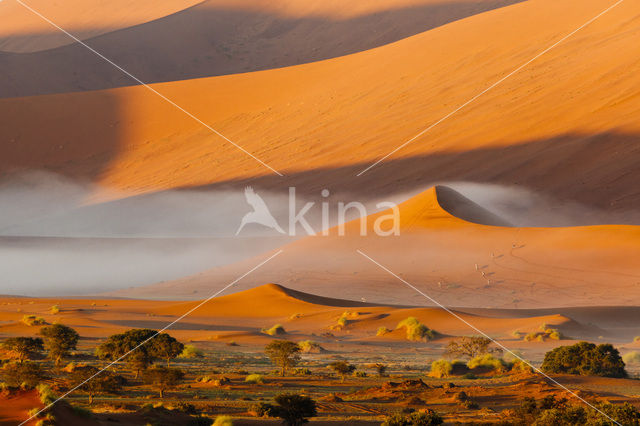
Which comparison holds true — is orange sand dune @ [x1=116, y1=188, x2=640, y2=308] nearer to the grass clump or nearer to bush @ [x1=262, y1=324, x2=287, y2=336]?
bush @ [x1=262, y1=324, x2=287, y2=336]

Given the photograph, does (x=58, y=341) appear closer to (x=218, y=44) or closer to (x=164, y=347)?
(x=164, y=347)

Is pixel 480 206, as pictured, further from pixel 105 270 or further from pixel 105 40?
pixel 105 40

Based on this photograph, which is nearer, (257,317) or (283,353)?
(283,353)

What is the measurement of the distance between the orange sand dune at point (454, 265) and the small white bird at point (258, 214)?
31.8 feet

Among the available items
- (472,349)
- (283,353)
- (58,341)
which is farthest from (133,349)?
(472,349)

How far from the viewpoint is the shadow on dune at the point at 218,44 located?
101 metres

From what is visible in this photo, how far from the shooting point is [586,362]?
2075cm

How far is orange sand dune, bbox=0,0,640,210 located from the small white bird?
1263 mm

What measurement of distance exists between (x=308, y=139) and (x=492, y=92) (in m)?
13.8

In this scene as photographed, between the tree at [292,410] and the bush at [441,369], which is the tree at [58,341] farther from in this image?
the bush at [441,369]

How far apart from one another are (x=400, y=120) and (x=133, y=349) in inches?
1741

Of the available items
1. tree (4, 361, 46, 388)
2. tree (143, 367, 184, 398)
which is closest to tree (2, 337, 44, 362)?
tree (4, 361, 46, 388)

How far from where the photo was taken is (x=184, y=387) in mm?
18281

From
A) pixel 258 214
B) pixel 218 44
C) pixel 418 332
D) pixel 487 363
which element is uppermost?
pixel 218 44
